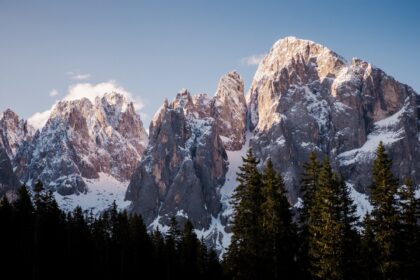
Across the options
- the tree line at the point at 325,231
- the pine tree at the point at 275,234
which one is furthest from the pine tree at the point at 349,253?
the pine tree at the point at 275,234

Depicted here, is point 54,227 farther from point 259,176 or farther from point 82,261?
point 259,176

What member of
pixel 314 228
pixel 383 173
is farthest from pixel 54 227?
pixel 383 173

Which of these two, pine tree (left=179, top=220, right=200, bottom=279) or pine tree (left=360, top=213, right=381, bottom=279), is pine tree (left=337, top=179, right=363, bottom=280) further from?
pine tree (left=179, top=220, right=200, bottom=279)

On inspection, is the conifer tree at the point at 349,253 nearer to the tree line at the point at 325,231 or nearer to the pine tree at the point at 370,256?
the tree line at the point at 325,231

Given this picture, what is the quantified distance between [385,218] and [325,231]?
12.9 ft

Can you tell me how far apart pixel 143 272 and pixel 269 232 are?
37773mm

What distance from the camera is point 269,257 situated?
41.1 metres

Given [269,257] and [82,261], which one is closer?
[269,257]

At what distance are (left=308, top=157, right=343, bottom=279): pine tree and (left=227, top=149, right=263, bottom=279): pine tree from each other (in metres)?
4.00

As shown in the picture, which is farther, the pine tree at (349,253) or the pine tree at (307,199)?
the pine tree at (307,199)

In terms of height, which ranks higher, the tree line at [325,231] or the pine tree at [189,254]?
the pine tree at [189,254]

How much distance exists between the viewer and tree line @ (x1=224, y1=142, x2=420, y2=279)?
123 ft

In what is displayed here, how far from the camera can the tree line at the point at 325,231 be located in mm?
37500

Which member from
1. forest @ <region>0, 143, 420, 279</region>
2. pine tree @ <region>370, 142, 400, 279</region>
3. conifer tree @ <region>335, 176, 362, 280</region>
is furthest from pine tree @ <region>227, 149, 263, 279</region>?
pine tree @ <region>370, 142, 400, 279</region>
